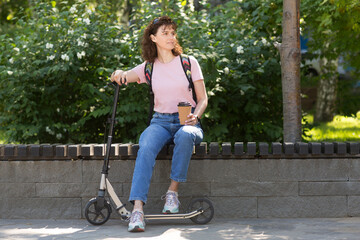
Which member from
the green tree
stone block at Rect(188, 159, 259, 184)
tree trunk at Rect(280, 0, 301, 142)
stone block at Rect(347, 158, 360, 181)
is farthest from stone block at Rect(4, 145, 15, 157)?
the green tree

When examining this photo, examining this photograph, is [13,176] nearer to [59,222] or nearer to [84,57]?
[59,222]

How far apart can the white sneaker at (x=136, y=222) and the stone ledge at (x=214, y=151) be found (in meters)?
0.65

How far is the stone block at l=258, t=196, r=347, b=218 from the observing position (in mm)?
5156

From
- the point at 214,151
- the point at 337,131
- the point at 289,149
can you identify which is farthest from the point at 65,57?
the point at 337,131

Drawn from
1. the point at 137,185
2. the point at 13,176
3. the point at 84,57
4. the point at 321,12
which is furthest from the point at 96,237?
the point at 321,12

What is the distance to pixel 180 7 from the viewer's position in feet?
22.9

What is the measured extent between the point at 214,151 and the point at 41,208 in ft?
4.99

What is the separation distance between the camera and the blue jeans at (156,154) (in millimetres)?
4742

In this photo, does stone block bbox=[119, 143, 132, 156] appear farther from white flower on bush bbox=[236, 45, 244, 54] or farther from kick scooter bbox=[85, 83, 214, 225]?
white flower on bush bbox=[236, 45, 244, 54]

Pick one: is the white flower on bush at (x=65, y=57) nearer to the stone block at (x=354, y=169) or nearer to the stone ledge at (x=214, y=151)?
the stone ledge at (x=214, y=151)

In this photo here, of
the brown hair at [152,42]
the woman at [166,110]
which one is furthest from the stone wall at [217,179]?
the brown hair at [152,42]

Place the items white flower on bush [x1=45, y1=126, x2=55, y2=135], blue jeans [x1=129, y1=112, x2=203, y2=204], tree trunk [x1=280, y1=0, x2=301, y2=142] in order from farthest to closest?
white flower on bush [x1=45, y1=126, x2=55, y2=135], tree trunk [x1=280, y1=0, x2=301, y2=142], blue jeans [x1=129, y1=112, x2=203, y2=204]

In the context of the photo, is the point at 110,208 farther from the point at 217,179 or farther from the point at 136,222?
the point at 217,179

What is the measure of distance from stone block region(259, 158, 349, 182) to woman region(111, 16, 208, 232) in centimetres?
67
